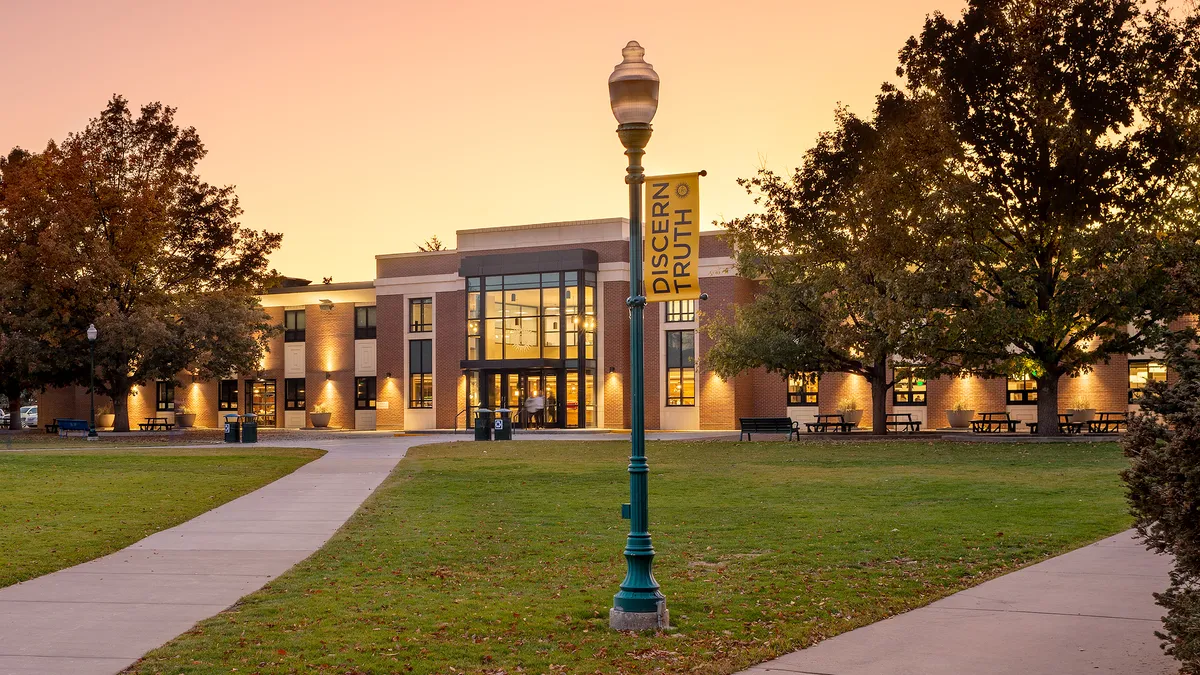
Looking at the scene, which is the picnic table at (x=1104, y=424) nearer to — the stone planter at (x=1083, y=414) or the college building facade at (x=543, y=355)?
the stone planter at (x=1083, y=414)

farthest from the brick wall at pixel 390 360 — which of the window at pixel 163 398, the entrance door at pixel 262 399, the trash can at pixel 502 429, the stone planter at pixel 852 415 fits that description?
the stone planter at pixel 852 415

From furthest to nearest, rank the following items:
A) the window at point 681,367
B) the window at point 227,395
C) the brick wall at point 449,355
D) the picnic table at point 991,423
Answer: the window at point 227,395, the brick wall at point 449,355, the window at point 681,367, the picnic table at point 991,423

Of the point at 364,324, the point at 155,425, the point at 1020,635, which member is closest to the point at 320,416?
the point at 364,324

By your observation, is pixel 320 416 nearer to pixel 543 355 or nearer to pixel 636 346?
pixel 543 355

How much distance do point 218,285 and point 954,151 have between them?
32.7 meters

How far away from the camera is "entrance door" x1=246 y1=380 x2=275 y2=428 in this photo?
67.5 m

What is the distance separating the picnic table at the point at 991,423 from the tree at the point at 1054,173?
727 cm

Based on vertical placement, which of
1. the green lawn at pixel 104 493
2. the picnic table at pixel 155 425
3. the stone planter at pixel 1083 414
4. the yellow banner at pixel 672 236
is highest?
the yellow banner at pixel 672 236

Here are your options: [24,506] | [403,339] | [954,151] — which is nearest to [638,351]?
[24,506]

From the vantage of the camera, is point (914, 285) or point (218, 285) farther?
point (218, 285)

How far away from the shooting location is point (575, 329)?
57031mm

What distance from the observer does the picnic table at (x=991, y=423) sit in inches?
1660

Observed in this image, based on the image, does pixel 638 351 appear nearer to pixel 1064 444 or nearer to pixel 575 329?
pixel 1064 444

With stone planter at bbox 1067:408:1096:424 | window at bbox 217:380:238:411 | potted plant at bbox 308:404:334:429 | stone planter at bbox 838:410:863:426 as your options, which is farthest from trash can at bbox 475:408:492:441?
window at bbox 217:380:238:411
